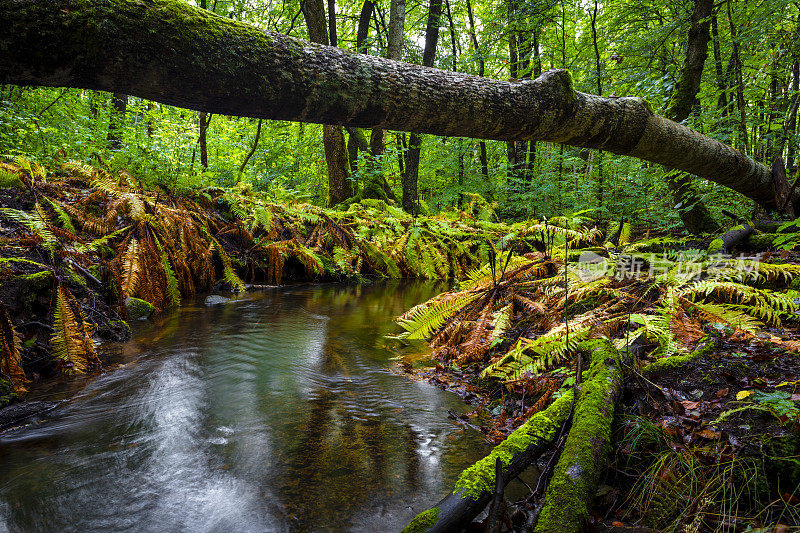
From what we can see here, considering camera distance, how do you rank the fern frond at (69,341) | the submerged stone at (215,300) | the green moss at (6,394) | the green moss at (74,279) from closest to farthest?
1. the green moss at (6,394)
2. the fern frond at (69,341)
3. the green moss at (74,279)
4. the submerged stone at (215,300)

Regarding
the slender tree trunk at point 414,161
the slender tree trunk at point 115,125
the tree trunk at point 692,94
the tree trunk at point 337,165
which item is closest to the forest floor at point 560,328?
the tree trunk at point 692,94

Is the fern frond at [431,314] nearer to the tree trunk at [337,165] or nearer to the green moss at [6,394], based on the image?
the green moss at [6,394]

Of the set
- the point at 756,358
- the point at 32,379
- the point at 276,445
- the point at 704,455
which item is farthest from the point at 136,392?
the point at 756,358

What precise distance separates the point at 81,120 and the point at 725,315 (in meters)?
11.1

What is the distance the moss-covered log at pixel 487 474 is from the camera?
3.83 ft

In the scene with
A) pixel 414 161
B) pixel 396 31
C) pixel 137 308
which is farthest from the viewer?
pixel 414 161

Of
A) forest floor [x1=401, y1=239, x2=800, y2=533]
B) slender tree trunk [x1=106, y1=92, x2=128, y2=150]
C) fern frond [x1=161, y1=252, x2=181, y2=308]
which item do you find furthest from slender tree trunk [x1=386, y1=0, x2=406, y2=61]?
forest floor [x1=401, y1=239, x2=800, y2=533]

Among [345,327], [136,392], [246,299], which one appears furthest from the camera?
[246,299]

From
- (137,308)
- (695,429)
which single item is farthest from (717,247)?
(137,308)

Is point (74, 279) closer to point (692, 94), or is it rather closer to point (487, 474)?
point (487, 474)

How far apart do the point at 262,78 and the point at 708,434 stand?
7.39ft

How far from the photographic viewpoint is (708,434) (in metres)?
1.42

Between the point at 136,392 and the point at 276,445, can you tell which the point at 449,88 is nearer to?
the point at 276,445

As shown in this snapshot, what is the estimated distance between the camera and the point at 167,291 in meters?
4.66
